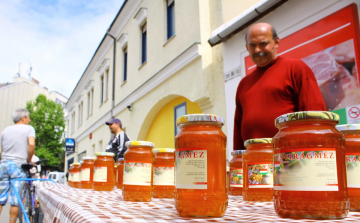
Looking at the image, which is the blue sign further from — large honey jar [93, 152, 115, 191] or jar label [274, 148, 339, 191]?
jar label [274, 148, 339, 191]

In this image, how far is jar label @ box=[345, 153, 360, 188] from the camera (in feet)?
3.21

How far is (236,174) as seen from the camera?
1.58 m

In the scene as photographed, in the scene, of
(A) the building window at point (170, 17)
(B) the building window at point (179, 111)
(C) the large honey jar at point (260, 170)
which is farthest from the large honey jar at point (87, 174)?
(A) the building window at point (170, 17)

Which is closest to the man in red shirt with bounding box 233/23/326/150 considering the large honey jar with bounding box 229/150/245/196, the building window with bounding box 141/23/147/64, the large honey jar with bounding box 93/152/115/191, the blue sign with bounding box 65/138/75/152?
the large honey jar with bounding box 229/150/245/196

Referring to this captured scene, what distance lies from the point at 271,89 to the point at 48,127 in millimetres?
34220

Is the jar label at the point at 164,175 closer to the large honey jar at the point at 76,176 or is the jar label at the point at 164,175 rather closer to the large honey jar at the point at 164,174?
the large honey jar at the point at 164,174

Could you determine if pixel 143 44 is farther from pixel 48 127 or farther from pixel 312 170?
pixel 48 127

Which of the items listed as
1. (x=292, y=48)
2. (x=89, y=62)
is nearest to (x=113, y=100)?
(x=89, y=62)

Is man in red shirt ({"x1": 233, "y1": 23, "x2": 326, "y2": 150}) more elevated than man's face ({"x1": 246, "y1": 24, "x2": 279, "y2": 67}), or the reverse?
man's face ({"x1": 246, "y1": 24, "x2": 279, "y2": 67})

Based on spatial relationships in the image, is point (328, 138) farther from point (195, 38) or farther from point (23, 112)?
point (195, 38)

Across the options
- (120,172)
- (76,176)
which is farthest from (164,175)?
(76,176)

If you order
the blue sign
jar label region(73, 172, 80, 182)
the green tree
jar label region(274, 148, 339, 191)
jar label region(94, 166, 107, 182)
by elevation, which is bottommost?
jar label region(73, 172, 80, 182)

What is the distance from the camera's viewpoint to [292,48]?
407 cm

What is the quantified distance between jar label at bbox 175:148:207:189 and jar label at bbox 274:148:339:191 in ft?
0.80
